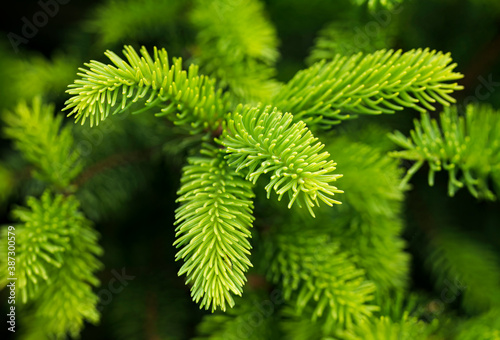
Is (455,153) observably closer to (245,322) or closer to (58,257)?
(245,322)

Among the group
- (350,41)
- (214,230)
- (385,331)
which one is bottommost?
(385,331)

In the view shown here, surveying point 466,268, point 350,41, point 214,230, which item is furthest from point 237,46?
point 466,268

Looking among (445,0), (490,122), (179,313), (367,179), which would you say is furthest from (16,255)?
(445,0)

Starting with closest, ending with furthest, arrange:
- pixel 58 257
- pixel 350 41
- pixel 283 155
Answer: pixel 283 155 → pixel 58 257 → pixel 350 41

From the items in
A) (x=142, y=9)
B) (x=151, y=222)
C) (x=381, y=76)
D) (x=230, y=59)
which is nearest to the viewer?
(x=381, y=76)

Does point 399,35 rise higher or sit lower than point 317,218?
higher

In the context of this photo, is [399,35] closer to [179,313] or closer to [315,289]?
[315,289]

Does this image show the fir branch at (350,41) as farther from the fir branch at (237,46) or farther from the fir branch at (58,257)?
the fir branch at (58,257)
